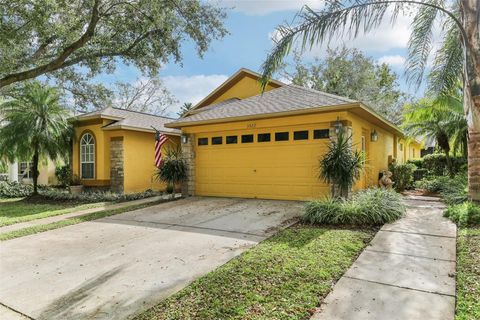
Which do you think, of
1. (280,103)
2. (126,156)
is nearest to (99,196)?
(126,156)

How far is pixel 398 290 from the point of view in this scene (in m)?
3.51

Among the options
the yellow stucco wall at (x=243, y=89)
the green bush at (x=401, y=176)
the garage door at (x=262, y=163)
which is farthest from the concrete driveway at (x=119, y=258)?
the yellow stucco wall at (x=243, y=89)

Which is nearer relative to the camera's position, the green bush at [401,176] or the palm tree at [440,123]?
the green bush at [401,176]

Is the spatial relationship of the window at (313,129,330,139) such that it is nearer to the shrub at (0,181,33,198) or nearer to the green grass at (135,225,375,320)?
the green grass at (135,225,375,320)

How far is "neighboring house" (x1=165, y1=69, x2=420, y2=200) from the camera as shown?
9430 mm

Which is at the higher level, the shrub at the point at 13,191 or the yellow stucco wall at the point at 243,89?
the yellow stucco wall at the point at 243,89

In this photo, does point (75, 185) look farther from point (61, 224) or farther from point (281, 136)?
point (281, 136)

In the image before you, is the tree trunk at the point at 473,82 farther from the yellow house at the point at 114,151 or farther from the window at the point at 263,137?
the yellow house at the point at 114,151

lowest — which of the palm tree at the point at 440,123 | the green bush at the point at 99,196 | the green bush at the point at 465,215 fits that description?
the green bush at the point at 99,196

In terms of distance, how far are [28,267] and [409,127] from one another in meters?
16.3

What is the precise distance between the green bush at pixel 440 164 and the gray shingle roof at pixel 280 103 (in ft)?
28.6

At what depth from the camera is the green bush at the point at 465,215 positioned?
20.3ft

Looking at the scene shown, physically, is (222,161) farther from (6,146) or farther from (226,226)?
(6,146)

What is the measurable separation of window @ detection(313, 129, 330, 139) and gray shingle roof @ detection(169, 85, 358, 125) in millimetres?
836
